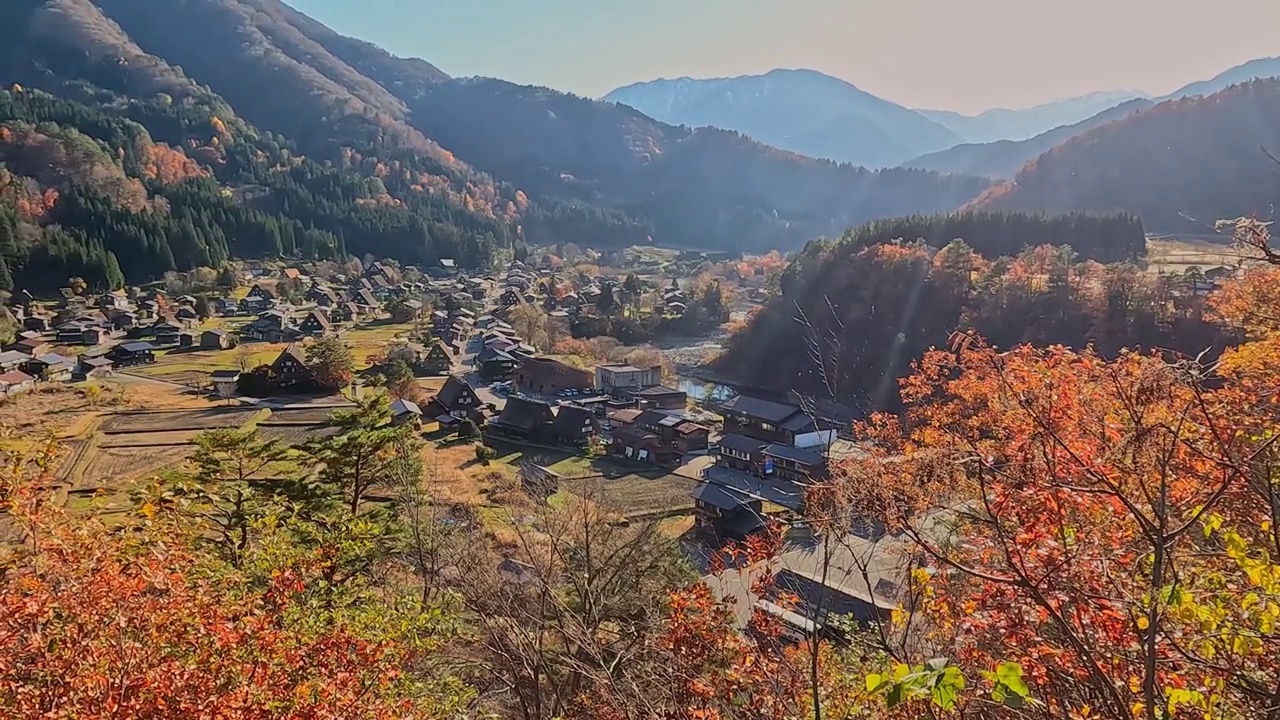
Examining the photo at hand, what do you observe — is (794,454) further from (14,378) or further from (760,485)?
(14,378)

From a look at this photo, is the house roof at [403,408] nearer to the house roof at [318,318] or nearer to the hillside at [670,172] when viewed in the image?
the house roof at [318,318]

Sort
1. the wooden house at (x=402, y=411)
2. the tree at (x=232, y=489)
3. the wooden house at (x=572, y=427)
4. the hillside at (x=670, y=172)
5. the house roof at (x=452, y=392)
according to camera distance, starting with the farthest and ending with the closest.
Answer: the hillside at (x=670, y=172) → the house roof at (x=452, y=392) → the wooden house at (x=572, y=427) → the wooden house at (x=402, y=411) → the tree at (x=232, y=489)

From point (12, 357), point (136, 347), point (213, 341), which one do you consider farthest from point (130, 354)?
point (12, 357)

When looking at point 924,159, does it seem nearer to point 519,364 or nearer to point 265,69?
point 265,69

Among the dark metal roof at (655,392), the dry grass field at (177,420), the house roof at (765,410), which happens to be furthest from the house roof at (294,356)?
the house roof at (765,410)

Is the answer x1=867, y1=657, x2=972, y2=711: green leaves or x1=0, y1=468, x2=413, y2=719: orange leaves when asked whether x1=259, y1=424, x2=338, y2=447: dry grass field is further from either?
x1=867, y1=657, x2=972, y2=711: green leaves

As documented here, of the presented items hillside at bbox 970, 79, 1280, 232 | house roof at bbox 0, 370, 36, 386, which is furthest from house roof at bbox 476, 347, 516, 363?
hillside at bbox 970, 79, 1280, 232

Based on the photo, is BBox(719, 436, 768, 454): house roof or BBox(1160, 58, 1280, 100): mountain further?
BBox(1160, 58, 1280, 100): mountain
